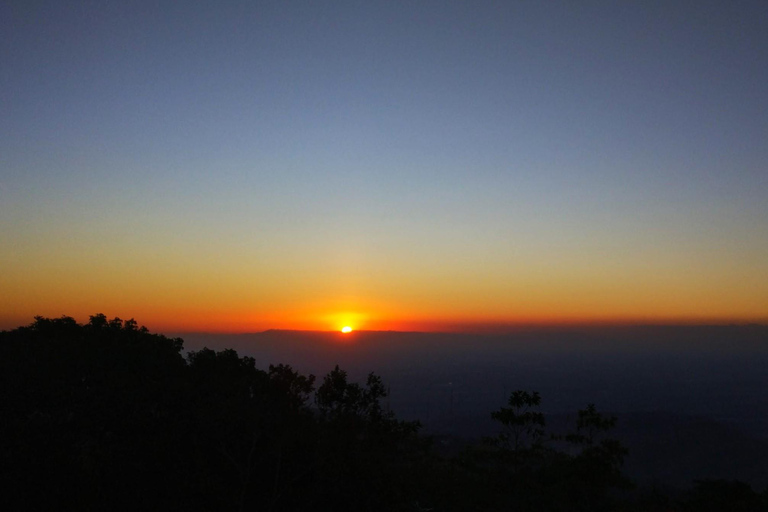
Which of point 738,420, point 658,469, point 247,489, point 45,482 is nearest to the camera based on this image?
A: point 45,482

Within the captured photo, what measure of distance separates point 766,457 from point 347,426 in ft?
483

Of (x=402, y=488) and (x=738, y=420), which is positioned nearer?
(x=402, y=488)

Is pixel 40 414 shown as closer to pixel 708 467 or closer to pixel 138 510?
pixel 138 510

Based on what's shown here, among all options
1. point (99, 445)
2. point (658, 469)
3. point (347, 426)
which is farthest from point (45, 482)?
point (658, 469)

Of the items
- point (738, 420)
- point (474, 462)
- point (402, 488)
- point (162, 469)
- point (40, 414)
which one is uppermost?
point (40, 414)

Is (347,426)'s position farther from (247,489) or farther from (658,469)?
(658,469)

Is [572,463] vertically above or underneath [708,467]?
above

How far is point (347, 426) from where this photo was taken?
1875cm

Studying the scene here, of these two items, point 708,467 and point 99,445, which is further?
point 708,467

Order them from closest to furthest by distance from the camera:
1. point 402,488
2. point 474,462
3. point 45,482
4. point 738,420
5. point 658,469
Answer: point 45,482
point 402,488
point 474,462
point 658,469
point 738,420

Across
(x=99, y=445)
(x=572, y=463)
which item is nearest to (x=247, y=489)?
(x=99, y=445)

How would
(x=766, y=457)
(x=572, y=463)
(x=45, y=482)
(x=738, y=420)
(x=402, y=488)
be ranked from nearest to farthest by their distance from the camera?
(x=45, y=482)
(x=402, y=488)
(x=572, y=463)
(x=766, y=457)
(x=738, y=420)

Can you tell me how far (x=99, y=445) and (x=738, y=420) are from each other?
22076 cm

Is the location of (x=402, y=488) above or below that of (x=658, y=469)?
above
